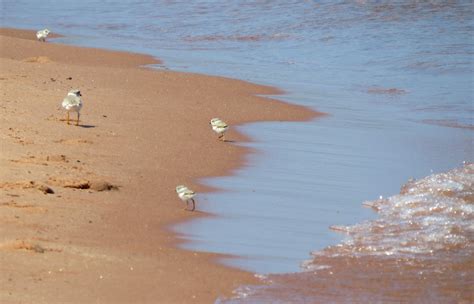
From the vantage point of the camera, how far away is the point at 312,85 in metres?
20.8

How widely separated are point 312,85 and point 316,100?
2055 millimetres

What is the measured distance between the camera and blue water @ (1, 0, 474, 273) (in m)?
10.6

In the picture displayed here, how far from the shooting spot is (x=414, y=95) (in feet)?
65.5

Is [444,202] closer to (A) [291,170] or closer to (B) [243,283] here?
(A) [291,170]

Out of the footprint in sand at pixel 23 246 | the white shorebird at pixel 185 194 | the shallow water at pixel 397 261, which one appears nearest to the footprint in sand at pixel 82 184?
the white shorebird at pixel 185 194

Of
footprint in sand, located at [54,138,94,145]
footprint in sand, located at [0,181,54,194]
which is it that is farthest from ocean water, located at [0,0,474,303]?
footprint in sand, located at [54,138,94,145]

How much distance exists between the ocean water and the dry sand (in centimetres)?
47

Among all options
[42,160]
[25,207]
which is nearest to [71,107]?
[42,160]

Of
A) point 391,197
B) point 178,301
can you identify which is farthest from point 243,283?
point 391,197

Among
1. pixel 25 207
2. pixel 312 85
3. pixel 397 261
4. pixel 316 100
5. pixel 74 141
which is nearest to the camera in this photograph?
pixel 397 261

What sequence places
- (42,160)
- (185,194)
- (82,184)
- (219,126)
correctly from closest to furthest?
(185,194) < (82,184) < (42,160) < (219,126)

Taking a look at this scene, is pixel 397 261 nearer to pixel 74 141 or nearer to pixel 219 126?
pixel 74 141

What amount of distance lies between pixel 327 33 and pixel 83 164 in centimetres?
1763

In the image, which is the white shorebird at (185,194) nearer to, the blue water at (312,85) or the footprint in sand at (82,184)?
the blue water at (312,85)
